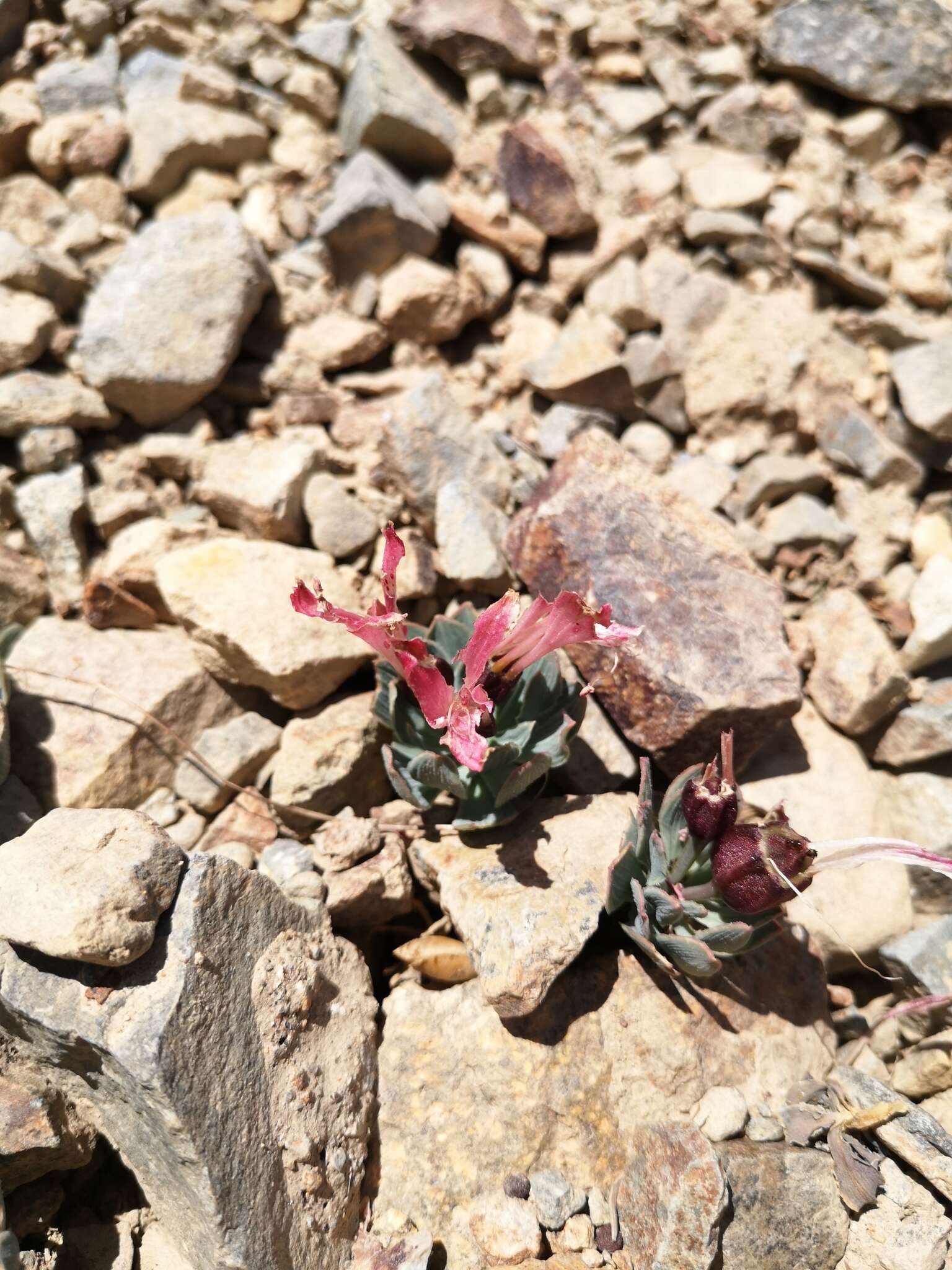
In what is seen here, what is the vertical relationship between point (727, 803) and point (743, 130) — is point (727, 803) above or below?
below

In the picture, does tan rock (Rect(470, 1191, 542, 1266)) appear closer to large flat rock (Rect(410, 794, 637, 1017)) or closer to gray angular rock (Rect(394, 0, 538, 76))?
large flat rock (Rect(410, 794, 637, 1017))

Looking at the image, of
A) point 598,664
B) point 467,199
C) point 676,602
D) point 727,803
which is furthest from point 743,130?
point 727,803

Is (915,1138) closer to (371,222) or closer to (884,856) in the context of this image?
(884,856)

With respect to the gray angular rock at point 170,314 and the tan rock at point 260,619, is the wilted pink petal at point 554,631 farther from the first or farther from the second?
the gray angular rock at point 170,314

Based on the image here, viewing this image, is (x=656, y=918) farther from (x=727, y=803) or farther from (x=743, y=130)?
(x=743, y=130)

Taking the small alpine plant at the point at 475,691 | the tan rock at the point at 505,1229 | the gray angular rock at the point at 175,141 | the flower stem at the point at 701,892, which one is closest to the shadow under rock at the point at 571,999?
the flower stem at the point at 701,892

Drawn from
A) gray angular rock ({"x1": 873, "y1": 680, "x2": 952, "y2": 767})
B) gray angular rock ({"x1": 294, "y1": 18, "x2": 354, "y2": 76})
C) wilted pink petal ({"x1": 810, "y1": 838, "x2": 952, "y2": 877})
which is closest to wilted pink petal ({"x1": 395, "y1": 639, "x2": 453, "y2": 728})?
wilted pink petal ({"x1": 810, "y1": 838, "x2": 952, "y2": 877})

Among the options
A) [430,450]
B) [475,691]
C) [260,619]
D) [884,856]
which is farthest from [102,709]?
[884,856]
